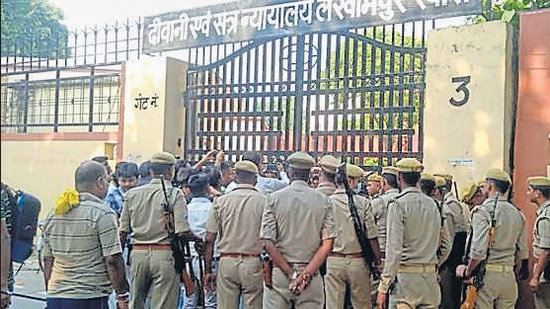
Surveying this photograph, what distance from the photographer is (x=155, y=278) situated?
638cm

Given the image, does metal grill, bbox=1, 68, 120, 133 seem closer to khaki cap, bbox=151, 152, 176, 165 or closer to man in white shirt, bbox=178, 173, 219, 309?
man in white shirt, bbox=178, 173, 219, 309

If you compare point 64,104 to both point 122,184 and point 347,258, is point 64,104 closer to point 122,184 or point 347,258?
point 122,184

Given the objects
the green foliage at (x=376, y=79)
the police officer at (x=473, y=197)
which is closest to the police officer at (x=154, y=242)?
the police officer at (x=473, y=197)

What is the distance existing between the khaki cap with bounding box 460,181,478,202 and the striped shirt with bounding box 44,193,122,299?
4.15 meters

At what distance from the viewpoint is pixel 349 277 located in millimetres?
6473

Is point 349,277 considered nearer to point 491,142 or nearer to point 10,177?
point 491,142

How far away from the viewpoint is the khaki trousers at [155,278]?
20.8ft

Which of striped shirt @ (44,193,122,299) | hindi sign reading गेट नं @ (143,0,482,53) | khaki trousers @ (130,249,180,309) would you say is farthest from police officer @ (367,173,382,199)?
striped shirt @ (44,193,122,299)

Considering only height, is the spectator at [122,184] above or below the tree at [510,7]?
below

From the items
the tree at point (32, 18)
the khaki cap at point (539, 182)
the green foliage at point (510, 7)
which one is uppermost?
the tree at point (32, 18)

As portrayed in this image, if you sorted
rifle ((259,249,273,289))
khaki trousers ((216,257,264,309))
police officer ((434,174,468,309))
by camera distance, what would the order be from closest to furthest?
1. rifle ((259,249,273,289))
2. khaki trousers ((216,257,264,309))
3. police officer ((434,174,468,309))

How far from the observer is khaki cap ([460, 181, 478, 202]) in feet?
25.5

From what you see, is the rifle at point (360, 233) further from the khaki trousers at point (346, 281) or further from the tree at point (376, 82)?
the tree at point (376, 82)

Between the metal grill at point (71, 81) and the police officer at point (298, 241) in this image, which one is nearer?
the police officer at point (298, 241)
